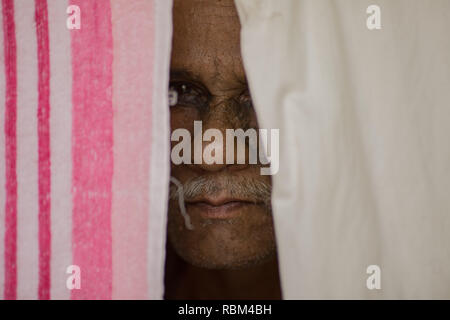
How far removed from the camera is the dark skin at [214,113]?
2.29 feet

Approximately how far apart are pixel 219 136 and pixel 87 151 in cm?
24

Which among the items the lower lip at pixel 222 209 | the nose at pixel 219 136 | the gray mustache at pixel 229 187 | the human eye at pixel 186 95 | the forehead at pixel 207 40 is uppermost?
the forehead at pixel 207 40

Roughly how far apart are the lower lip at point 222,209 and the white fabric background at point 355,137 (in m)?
0.18

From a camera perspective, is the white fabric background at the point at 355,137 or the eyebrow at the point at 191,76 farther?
the eyebrow at the point at 191,76

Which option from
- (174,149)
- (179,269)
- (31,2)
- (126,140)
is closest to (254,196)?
(174,149)

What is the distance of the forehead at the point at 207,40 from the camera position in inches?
27.3

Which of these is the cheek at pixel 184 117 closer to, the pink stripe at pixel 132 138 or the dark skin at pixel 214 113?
the dark skin at pixel 214 113

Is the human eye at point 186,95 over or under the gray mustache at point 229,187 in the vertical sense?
over

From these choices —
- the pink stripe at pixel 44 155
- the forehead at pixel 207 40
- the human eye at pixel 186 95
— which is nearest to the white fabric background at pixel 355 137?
the forehead at pixel 207 40

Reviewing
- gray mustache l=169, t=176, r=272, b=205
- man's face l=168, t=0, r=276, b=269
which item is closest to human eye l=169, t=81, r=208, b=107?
man's face l=168, t=0, r=276, b=269

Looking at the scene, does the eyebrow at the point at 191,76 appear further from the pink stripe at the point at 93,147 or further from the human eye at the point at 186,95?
the pink stripe at the point at 93,147

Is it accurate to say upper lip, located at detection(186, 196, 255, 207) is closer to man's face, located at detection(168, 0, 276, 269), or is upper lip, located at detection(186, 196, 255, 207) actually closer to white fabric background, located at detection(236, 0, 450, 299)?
man's face, located at detection(168, 0, 276, 269)

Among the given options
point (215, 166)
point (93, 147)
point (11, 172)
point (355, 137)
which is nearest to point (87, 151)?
point (93, 147)

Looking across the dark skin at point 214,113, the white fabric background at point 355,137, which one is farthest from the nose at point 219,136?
the white fabric background at point 355,137
